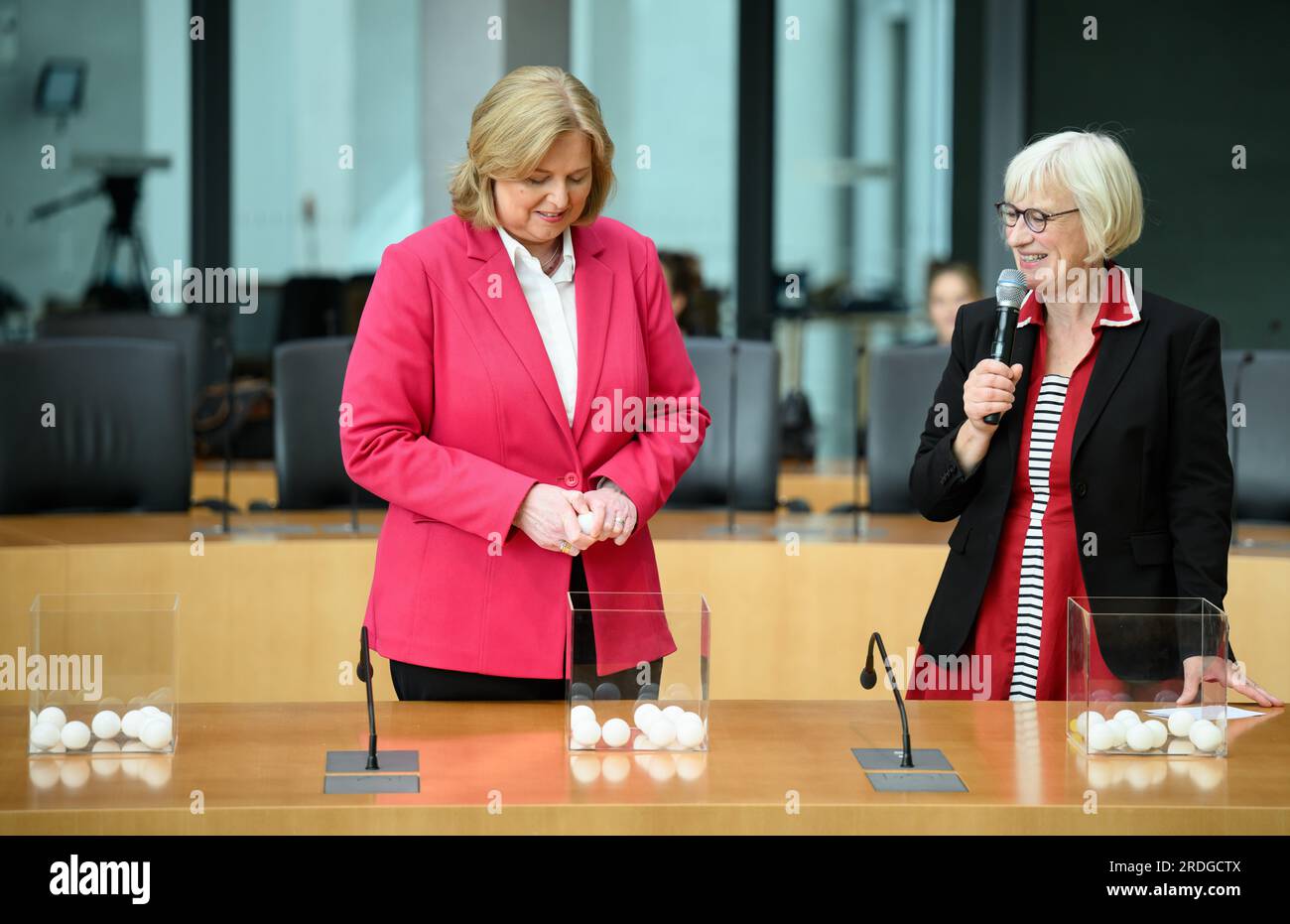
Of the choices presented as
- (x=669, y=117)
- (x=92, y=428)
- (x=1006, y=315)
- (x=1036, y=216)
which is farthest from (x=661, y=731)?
(x=669, y=117)

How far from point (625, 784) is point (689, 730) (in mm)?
143

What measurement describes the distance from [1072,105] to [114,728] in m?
6.10

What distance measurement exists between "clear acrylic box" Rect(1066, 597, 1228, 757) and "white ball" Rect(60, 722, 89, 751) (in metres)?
1.11

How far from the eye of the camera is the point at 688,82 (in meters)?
7.22

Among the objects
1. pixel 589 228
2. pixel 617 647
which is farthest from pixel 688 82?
pixel 617 647

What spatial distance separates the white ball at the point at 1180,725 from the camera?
1.80m

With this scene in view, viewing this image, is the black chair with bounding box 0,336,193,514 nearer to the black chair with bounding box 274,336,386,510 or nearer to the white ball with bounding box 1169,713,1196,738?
the black chair with bounding box 274,336,386,510

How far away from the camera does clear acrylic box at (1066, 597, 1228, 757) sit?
5.82 ft

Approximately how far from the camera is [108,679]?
1.76 meters

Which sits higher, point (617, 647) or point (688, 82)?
point (688, 82)

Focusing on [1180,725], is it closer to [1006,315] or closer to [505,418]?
[1006,315]

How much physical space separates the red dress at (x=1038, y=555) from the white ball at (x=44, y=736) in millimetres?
1123

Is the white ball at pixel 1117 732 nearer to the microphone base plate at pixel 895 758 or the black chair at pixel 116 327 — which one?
the microphone base plate at pixel 895 758
